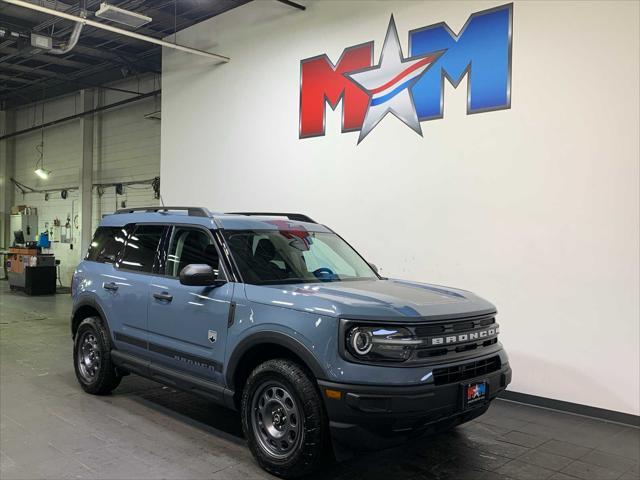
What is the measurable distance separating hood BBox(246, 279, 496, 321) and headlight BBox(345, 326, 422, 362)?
85 millimetres

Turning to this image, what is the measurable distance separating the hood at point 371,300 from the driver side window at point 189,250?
21.9 inches

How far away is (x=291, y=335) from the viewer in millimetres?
3244

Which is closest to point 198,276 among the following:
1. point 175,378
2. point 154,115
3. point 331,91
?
point 175,378

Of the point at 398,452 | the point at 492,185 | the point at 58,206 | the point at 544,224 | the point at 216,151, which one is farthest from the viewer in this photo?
the point at 58,206

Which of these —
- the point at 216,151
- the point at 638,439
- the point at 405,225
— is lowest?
the point at 638,439

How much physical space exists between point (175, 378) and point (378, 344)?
5.93ft

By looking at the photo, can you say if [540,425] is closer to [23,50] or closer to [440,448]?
[440,448]

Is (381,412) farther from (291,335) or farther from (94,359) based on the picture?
(94,359)

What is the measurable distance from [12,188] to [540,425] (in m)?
18.2

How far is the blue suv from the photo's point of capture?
9.91 ft


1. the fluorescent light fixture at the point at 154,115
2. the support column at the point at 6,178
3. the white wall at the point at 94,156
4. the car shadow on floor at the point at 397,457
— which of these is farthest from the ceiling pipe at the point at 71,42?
the support column at the point at 6,178

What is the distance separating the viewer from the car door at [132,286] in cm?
444

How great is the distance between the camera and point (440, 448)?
155 inches

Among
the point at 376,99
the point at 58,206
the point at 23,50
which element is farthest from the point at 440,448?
the point at 58,206
